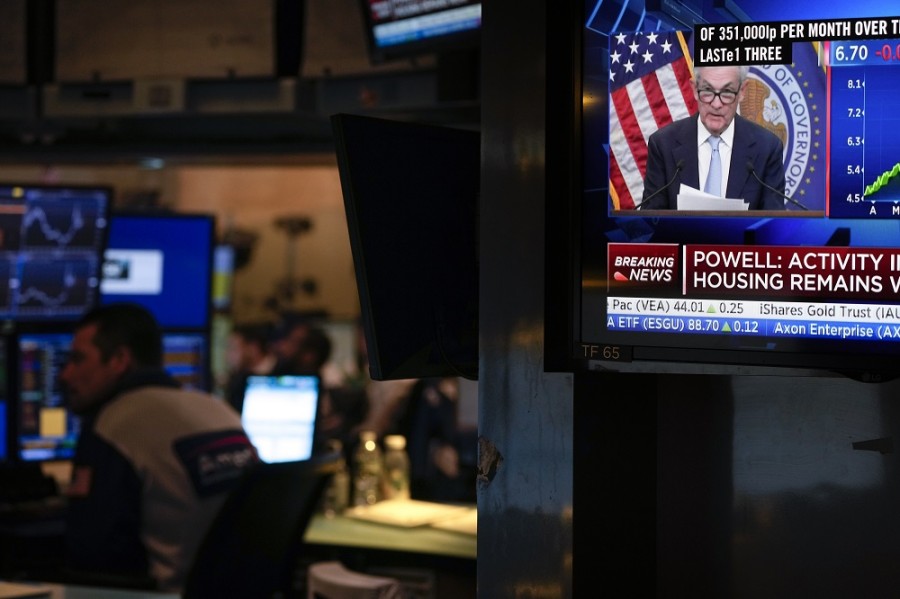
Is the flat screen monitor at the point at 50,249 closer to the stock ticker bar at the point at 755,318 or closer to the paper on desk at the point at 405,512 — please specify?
the paper on desk at the point at 405,512

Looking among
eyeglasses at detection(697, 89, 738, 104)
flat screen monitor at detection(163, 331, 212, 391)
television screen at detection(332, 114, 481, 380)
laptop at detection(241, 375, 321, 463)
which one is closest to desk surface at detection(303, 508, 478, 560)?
laptop at detection(241, 375, 321, 463)

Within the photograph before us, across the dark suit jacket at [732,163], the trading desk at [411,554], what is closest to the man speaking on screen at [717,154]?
the dark suit jacket at [732,163]

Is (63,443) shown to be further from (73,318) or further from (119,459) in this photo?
(119,459)

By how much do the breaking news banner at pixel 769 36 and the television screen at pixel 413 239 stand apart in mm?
412

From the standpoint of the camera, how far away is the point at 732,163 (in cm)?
126

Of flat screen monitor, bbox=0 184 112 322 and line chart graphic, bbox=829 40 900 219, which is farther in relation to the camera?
flat screen monitor, bbox=0 184 112 322

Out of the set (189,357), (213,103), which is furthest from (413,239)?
(189,357)

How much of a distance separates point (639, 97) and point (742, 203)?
162mm

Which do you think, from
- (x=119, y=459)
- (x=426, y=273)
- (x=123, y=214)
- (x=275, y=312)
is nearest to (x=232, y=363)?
(x=275, y=312)

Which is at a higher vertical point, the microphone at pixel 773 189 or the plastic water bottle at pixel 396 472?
the microphone at pixel 773 189

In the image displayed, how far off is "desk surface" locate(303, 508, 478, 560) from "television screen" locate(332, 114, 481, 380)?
2.15 metres

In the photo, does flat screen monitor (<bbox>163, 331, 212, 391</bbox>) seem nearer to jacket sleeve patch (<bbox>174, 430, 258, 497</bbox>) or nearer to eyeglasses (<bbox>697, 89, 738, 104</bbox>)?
jacket sleeve patch (<bbox>174, 430, 258, 497</bbox>)

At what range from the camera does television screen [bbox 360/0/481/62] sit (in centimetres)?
402

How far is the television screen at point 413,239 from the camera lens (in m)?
1.48
